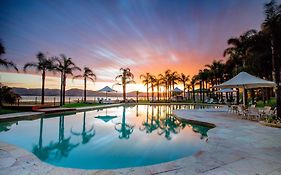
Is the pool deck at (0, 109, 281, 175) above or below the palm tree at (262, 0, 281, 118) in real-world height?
below

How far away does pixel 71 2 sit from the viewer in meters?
8.57

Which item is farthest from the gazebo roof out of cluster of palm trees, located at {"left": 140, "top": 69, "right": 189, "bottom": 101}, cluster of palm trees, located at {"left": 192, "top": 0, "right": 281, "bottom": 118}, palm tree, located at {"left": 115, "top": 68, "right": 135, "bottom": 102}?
cluster of palm trees, located at {"left": 140, "top": 69, "right": 189, "bottom": 101}

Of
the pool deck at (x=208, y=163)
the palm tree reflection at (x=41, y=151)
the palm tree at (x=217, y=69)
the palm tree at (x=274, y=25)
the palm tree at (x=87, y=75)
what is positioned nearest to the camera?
the pool deck at (x=208, y=163)

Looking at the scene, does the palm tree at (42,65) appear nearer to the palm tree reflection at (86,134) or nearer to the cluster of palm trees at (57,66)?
the cluster of palm trees at (57,66)

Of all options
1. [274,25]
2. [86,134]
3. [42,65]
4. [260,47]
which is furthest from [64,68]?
[260,47]

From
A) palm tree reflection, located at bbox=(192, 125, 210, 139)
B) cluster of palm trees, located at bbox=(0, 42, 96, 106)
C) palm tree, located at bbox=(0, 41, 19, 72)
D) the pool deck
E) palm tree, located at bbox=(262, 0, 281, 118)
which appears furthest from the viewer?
cluster of palm trees, located at bbox=(0, 42, 96, 106)

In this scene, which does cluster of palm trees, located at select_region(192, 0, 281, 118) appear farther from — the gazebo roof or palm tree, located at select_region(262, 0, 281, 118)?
the gazebo roof

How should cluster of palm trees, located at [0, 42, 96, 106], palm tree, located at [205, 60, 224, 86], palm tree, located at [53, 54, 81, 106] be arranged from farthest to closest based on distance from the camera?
palm tree, located at [205, 60, 224, 86] → palm tree, located at [53, 54, 81, 106] → cluster of palm trees, located at [0, 42, 96, 106]

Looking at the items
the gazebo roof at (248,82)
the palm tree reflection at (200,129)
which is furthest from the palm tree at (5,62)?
the gazebo roof at (248,82)

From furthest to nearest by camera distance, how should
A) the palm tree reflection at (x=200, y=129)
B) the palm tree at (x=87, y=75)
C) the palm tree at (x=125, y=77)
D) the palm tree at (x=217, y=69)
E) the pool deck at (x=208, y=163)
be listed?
the palm tree at (x=217, y=69) < the palm tree at (x=125, y=77) < the palm tree at (x=87, y=75) < the palm tree reflection at (x=200, y=129) < the pool deck at (x=208, y=163)

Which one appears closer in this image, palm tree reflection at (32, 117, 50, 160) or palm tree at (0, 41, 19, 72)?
palm tree reflection at (32, 117, 50, 160)

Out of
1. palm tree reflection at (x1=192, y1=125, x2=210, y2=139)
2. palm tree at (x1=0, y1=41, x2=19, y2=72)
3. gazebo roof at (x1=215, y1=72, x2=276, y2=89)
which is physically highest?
palm tree at (x1=0, y1=41, x2=19, y2=72)

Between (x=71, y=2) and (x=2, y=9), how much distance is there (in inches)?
170

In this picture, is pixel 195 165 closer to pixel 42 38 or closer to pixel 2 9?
pixel 2 9
